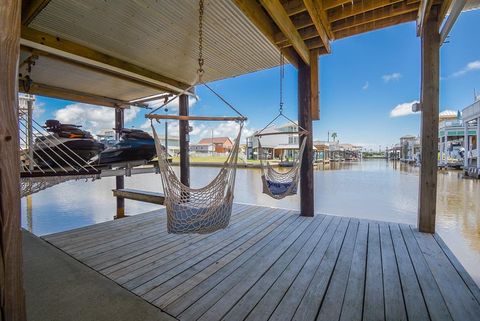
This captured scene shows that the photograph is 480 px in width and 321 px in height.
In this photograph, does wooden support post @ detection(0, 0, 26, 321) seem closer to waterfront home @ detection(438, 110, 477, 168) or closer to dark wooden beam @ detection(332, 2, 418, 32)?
dark wooden beam @ detection(332, 2, 418, 32)

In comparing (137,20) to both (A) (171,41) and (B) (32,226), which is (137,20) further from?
(B) (32,226)

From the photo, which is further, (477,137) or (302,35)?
(477,137)

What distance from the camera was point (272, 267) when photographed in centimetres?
176

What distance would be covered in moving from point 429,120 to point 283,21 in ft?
6.39

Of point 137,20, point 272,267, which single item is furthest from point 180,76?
point 272,267

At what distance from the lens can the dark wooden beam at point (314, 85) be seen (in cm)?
320

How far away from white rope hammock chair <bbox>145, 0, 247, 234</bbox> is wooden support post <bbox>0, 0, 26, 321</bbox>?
4.15ft

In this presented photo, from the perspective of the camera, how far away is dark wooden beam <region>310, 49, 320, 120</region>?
10.5 ft

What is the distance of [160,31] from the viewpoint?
2.37 m

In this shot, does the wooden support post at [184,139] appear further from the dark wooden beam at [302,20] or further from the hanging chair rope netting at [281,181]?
the dark wooden beam at [302,20]

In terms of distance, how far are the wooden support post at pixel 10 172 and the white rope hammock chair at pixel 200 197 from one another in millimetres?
1266

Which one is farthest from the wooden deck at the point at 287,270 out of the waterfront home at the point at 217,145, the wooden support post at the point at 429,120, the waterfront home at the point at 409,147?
the waterfront home at the point at 217,145

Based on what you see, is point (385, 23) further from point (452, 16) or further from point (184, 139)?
point (184, 139)

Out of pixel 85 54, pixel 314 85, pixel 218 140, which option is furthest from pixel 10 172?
pixel 218 140
